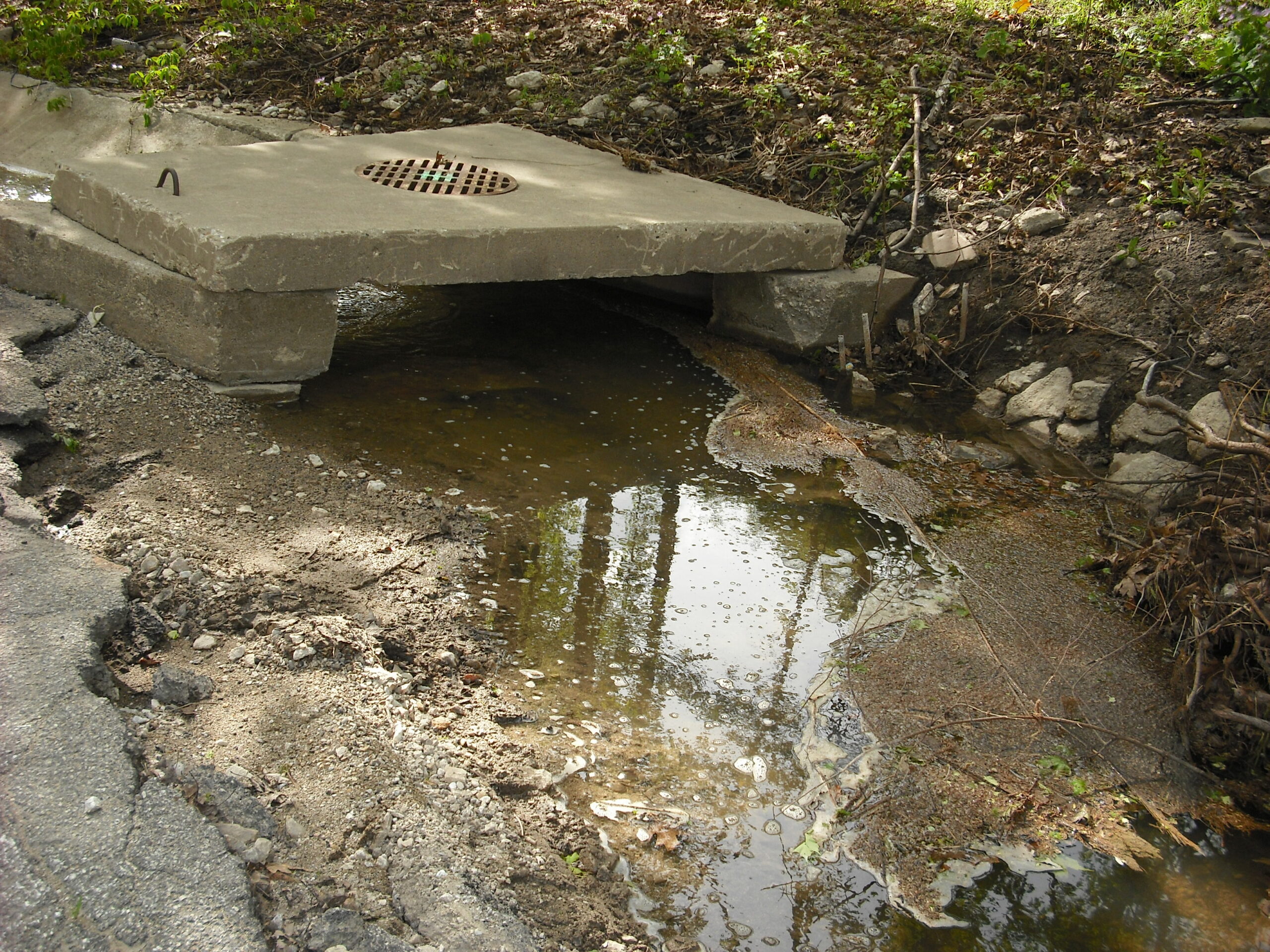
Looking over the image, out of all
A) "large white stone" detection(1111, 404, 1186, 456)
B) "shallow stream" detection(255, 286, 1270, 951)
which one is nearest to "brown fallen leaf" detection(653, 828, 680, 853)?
"shallow stream" detection(255, 286, 1270, 951)

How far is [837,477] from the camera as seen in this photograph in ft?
11.8

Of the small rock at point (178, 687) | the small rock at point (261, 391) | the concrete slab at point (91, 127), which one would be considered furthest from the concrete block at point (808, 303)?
the small rock at point (178, 687)

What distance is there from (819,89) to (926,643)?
3.91m

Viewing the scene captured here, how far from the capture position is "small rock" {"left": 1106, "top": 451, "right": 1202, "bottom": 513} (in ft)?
10.8

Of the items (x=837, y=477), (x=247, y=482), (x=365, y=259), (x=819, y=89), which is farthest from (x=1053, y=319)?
(x=247, y=482)

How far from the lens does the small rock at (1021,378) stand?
164 inches

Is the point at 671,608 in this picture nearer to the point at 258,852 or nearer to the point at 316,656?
the point at 316,656

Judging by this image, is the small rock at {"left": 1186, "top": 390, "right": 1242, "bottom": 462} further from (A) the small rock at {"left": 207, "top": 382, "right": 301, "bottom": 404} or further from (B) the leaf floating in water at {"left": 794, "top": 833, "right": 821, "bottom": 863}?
(A) the small rock at {"left": 207, "top": 382, "right": 301, "bottom": 404}

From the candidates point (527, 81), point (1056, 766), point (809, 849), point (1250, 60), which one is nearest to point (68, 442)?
point (809, 849)

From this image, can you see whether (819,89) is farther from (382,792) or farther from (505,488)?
(382,792)

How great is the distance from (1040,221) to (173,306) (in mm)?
3690

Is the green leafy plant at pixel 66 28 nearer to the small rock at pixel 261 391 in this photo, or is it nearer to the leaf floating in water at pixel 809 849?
the small rock at pixel 261 391

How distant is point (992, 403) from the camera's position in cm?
421

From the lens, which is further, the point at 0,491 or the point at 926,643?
Result: the point at 926,643
